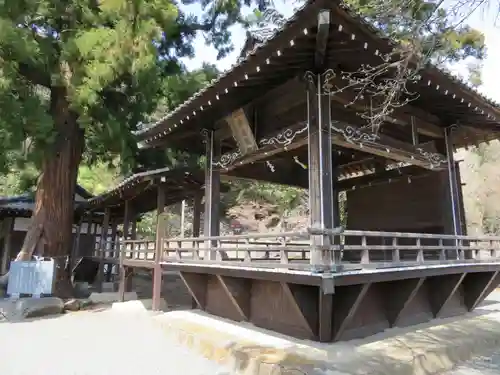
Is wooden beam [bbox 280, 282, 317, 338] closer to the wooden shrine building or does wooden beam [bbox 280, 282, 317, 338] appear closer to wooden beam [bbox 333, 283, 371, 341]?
the wooden shrine building

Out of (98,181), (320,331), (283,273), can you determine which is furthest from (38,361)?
(98,181)

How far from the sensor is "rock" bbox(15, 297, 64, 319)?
334 inches

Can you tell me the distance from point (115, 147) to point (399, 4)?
771cm

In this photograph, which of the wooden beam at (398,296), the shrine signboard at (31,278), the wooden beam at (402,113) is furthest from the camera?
the shrine signboard at (31,278)

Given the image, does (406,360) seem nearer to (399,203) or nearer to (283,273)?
(283,273)

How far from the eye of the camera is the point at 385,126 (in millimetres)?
7398

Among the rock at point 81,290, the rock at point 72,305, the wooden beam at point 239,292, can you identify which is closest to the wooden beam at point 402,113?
the wooden beam at point 239,292

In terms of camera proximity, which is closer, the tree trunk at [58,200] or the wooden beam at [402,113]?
the wooden beam at [402,113]

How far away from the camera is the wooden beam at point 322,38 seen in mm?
4168

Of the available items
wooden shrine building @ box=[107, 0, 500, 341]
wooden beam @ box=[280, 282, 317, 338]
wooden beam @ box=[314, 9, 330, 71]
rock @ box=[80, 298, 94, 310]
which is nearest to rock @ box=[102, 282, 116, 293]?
rock @ box=[80, 298, 94, 310]

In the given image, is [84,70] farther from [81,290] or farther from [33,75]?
[81,290]

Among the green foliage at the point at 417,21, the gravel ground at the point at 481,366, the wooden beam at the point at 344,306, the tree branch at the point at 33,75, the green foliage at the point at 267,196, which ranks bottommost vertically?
the gravel ground at the point at 481,366

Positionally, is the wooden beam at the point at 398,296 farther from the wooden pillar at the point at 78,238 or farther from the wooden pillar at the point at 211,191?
the wooden pillar at the point at 78,238

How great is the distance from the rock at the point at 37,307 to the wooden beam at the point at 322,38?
8.35 m
